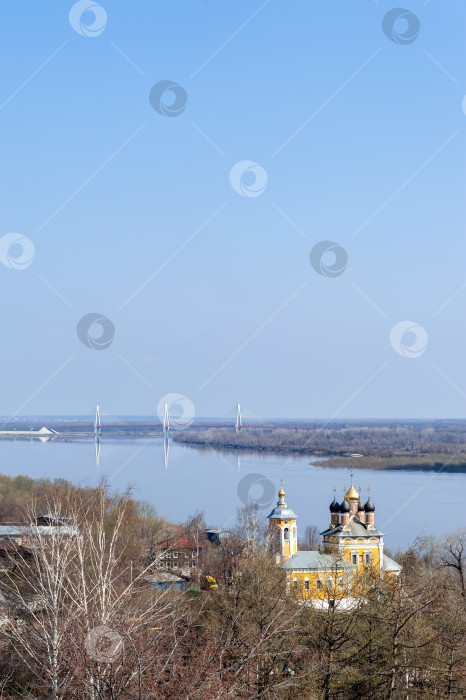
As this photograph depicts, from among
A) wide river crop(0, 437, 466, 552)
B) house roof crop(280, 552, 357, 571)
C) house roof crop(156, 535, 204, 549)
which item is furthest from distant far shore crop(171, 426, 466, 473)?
house roof crop(280, 552, 357, 571)

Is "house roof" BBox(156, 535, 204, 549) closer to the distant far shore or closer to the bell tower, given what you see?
the bell tower

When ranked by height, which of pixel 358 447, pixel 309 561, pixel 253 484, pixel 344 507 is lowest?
pixel 309 561

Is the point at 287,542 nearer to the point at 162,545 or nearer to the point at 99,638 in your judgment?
the point at 162,545

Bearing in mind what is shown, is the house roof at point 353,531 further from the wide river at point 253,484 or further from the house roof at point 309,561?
the wide river at point 253,484

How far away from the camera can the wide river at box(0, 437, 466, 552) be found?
917 inches

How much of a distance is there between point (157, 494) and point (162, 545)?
1143 centimetres

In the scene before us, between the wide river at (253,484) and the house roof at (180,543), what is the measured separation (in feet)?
8.56

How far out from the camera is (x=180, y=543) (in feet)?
54.9

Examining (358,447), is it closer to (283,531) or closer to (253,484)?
(253,484)

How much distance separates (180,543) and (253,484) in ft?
45.5

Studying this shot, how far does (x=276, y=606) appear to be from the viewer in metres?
7.57

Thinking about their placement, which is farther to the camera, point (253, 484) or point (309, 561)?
point (253, 484)

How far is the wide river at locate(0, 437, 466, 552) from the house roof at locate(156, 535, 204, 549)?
261 centimetres

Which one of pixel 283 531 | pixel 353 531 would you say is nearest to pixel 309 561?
pixel 283 531
